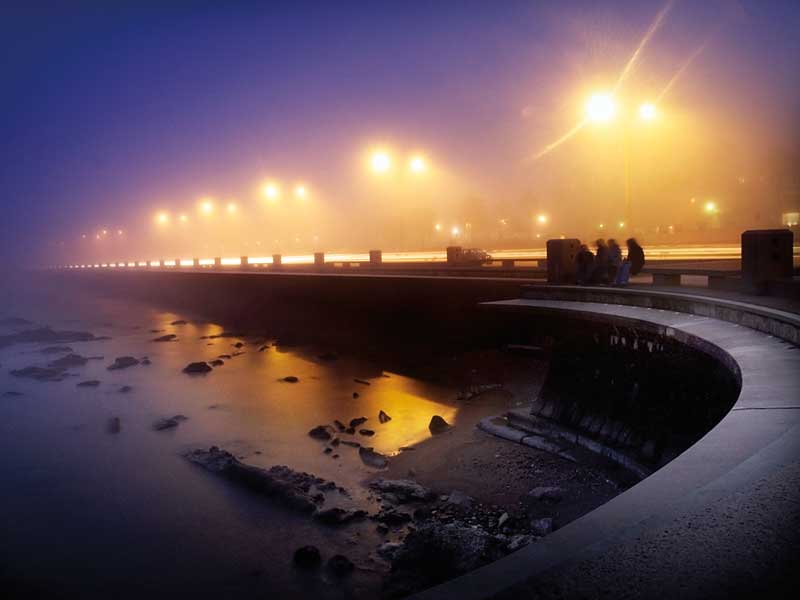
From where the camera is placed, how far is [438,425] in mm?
14062

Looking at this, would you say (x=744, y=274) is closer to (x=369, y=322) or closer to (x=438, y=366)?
(x=438, y=366)

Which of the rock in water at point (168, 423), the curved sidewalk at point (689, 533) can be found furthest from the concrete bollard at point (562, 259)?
the rock in water at point (168, 423)

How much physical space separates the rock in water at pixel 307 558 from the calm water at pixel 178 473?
0.16 meters

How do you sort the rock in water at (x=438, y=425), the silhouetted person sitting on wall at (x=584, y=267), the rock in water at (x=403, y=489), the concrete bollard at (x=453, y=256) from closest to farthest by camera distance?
the rock in water at (x=403, y=489), the rock in water at (x=438, y=425), the silhouetted person sitting on wall at (x=584, y=267), the concrete bollard at (x=453, y=256)

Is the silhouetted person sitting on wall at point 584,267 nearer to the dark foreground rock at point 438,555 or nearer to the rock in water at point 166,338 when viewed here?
the dark foreground rock at point 438,555

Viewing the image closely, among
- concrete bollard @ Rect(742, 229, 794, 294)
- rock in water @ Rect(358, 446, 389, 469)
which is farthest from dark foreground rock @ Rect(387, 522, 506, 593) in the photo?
concrete bollard @ Rect(742, 229, 794, 294)

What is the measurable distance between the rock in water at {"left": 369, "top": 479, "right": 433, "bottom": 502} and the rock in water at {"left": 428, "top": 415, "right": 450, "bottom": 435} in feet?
9.62

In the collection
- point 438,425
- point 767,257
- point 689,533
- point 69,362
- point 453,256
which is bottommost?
point 69,362

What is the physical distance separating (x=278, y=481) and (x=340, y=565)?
3.38 metres

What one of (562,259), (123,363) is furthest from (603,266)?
(123,363)

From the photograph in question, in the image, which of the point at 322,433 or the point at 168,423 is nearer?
the point at 322,433

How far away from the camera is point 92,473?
13375 mm

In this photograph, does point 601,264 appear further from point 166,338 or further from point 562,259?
point 166,338

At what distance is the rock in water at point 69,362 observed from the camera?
27.0 metres
